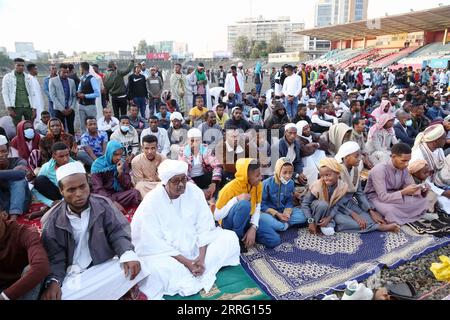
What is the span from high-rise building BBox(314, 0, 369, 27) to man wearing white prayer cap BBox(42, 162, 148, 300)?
324 ft

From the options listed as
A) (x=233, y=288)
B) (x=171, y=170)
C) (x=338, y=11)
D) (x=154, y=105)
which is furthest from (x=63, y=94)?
(x=338, y=11)

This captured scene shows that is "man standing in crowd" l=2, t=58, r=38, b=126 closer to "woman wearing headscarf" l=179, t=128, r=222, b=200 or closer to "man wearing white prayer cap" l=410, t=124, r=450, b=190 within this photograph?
"woman wearing headscarf" l=179, t=128, r=222, b=200

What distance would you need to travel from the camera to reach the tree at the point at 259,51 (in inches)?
2368

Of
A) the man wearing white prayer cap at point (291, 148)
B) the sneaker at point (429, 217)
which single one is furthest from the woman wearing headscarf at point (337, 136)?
the sneaker at point (429, 217)

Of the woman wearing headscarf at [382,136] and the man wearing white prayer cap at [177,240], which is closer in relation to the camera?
the man wearing white prayer cap at [177,240]

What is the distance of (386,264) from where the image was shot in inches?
110

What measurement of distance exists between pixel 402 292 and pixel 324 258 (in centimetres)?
74

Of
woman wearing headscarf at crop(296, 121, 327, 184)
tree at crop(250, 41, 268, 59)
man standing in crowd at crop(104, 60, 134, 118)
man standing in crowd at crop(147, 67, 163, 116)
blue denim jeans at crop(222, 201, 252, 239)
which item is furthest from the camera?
tree at crop(250, 41, 268, 59)

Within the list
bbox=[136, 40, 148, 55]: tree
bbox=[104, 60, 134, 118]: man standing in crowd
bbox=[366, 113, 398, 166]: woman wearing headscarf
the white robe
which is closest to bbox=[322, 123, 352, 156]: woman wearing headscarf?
bbox=[366, 113, 398, 166]: woman wearing headscarf

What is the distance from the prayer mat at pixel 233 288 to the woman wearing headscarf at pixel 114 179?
164cm

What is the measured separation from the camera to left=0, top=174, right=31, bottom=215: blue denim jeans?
11.6ft

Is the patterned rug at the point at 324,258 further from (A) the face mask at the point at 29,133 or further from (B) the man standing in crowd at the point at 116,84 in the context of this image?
(B) the man standing in crowd at the point at 116,84

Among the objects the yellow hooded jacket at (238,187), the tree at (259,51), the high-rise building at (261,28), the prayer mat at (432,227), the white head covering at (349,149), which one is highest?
the high-rise building at (261,28)

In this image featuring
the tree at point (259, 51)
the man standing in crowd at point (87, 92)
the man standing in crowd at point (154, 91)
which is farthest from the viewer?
the tree at point (259, 51)
